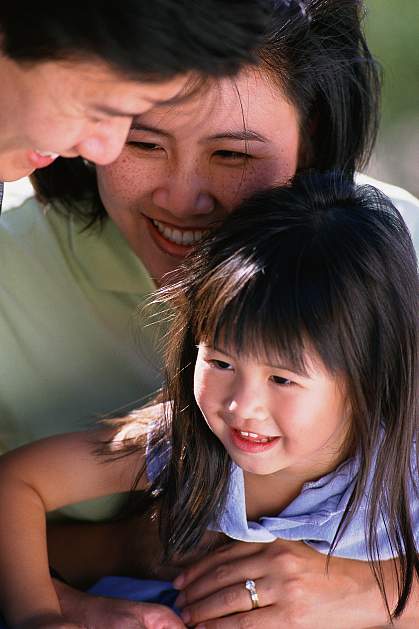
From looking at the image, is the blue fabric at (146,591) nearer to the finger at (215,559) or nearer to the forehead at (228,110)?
the finger at (215,559)

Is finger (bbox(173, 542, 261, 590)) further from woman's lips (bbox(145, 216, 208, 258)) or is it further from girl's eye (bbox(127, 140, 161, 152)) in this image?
girl's eye (bbox(127, 140, 161, 152))

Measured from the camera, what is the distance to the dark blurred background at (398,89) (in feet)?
14.2

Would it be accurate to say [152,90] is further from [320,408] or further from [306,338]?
[320,408]

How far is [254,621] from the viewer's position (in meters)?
1.93

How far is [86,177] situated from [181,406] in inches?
22.7

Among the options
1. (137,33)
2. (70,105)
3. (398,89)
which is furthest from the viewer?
(398,89)

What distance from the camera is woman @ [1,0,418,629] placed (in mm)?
1909

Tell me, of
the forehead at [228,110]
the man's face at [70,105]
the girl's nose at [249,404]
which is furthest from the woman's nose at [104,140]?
the girl's nose at [249,404]

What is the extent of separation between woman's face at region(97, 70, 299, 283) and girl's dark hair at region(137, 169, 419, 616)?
11cm

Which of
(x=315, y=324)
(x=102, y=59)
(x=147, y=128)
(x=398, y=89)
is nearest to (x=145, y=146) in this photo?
(x=147, y=128)

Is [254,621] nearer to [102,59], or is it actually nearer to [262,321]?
[262,321]

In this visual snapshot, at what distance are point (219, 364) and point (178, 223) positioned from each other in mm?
345

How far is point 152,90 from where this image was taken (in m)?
1.42

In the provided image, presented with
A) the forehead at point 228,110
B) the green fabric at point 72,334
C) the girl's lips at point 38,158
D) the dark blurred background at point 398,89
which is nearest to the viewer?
the girl's lips at point 38,158
